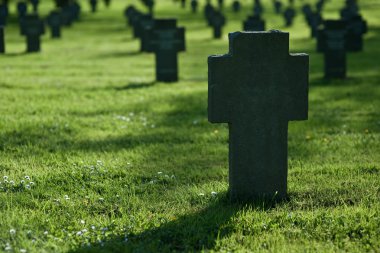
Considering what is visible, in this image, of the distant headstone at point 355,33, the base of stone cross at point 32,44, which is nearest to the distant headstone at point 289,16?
the distant headstone at point 355,33

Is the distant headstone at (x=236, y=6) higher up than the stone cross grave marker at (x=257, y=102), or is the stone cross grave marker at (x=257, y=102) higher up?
the stone cross grave marker at (x=257, y=102)

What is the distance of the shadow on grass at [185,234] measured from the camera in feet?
16.3

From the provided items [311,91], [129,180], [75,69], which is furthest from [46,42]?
[129,180]

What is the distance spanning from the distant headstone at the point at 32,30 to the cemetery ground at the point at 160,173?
8.01 m

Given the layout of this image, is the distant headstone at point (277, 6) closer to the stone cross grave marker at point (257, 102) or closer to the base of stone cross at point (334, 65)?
the base of stone cross at point (334, 65)

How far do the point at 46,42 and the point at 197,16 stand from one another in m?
18.1

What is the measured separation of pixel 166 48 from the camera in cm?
1552

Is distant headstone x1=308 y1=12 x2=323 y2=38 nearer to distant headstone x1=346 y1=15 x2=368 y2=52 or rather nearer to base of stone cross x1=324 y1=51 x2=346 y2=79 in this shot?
distant headstone x1=346 y1=15 x2=368 y2=52

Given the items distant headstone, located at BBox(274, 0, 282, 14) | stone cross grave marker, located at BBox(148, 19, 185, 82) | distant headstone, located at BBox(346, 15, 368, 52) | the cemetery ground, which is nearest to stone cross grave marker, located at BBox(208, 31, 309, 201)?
the cemetery ground

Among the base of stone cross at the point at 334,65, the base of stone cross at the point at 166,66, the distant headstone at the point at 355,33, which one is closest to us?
the base of stone cross at the point at 166,66

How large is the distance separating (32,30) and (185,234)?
19403 mm

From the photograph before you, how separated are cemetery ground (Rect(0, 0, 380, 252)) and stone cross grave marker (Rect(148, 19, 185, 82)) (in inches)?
20.6

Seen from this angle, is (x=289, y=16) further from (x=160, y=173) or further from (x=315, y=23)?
(x=160, y=173)

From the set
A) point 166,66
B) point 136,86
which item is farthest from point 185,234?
point 166,66
